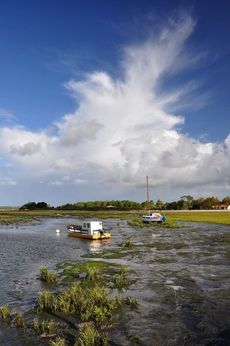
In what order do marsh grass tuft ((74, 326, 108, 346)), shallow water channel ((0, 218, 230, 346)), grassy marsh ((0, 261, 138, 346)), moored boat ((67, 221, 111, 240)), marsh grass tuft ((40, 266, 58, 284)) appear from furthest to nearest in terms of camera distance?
moored boat ((67, 221, 111, 240)) < marsh grass tuft ((40, 266, 58, 284)) < shallow water channel ((0, 218, 230, 346)) < grassy marsh ((0, 261, 138, 346)) < marsh grass tuft ((74, 326, 108, 346))

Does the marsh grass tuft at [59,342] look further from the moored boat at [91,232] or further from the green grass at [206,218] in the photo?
the green grass at [206,218]

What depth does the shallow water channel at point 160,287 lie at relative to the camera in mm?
18844

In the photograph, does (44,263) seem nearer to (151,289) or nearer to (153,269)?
(153,269)

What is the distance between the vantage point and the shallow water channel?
1884 cm

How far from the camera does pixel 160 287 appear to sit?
28906mm

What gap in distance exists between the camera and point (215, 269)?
3622 cm

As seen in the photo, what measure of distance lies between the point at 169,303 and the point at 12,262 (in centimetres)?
2326

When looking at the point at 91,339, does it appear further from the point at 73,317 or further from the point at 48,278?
the point at 48,278

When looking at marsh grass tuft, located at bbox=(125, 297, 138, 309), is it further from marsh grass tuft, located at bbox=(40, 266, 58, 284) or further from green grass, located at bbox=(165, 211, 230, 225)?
green grass, located at bbox=(165, 211, 230, 225)

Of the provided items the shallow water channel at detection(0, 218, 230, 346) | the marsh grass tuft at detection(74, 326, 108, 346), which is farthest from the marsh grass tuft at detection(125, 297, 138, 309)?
the marsh grass tuft at detection(74, 326, 108, 346)

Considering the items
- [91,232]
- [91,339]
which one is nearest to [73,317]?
[91,339]

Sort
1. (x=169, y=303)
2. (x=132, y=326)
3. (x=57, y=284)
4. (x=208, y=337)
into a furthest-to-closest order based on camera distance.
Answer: (x=57, y=284) < (x=169, y=303) < (x=132, y=326) < (x=208, y=337)

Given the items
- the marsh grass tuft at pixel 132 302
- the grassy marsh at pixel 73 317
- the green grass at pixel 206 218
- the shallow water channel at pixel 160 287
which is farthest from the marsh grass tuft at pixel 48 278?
the green grass at pixel 206 218

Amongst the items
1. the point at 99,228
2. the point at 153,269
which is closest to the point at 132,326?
the point at 153,269
